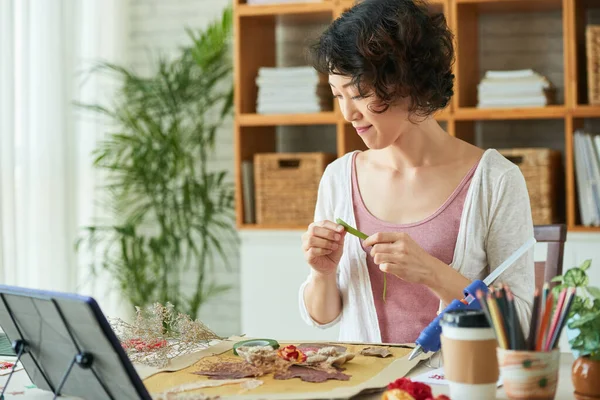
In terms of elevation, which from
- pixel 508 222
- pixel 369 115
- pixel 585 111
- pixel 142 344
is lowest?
pixel 142 344

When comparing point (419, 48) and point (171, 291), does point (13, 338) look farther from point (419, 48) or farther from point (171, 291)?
point (171, 291)

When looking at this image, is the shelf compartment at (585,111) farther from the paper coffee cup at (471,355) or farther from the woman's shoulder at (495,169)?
the paper coffee cup at (471,355)

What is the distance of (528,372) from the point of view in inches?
47.9

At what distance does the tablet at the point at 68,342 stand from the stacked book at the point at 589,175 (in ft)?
7.65

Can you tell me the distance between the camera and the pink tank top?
6.46 ft

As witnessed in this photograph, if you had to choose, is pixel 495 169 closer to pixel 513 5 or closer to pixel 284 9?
pixel 513 5

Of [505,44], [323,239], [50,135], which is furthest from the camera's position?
[50,135]

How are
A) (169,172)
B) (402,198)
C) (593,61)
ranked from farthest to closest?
(169,172) < (593,61) < (402,198)

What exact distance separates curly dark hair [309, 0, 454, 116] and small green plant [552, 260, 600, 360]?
0.71m

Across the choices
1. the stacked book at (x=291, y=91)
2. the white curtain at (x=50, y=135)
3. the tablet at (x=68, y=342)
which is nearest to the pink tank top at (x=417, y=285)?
the tablet at (x=68, y=342)

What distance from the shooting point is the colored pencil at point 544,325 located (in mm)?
1211

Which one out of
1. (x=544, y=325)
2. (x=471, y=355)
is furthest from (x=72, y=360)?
(x=544, y=325)

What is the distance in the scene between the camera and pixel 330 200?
7.14 ft

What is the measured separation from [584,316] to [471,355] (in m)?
0.17
